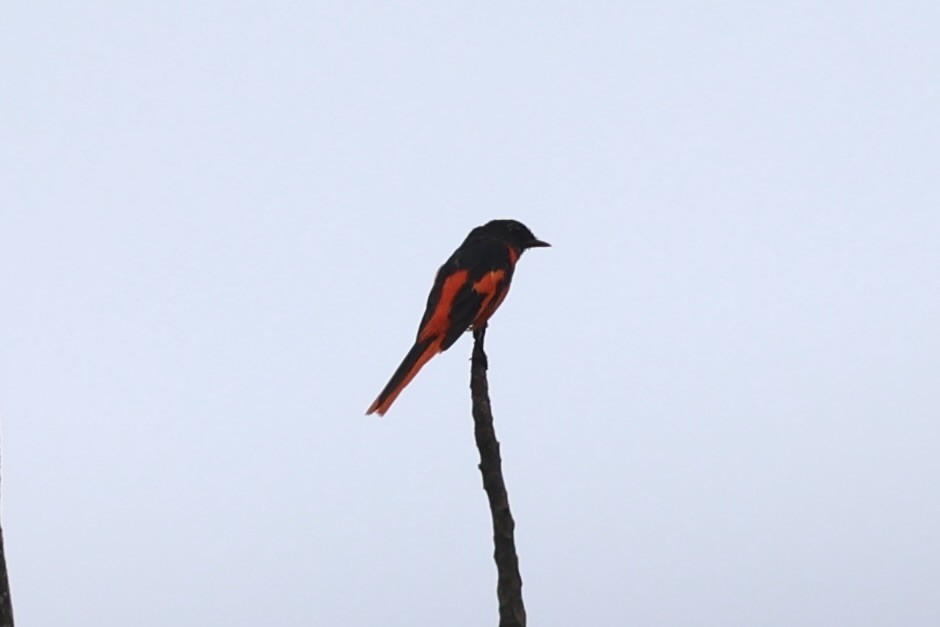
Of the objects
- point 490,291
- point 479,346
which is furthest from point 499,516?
point 490,291

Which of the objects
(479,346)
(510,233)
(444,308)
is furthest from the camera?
(510,233)

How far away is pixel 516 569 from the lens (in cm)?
604

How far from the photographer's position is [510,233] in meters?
10.7

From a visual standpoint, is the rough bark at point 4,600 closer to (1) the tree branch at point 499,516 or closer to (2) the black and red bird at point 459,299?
(1) the tree branch at point 499,516

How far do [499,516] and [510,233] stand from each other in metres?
4.83

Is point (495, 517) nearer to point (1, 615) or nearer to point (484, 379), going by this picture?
point (484, 379)

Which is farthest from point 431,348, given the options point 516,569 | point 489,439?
point 516,569

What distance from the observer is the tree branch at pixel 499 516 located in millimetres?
5949

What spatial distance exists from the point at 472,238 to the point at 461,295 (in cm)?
161

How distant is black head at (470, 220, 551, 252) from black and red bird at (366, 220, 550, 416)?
8.3 inches

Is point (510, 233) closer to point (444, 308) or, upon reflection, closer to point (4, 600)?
point (444, 308)

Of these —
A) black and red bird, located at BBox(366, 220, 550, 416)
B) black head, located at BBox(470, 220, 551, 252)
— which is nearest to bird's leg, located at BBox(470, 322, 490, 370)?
black and red bird, located at BBox(366, 220, 550, 416)

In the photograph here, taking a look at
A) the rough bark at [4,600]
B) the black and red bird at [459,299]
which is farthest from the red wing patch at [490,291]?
the rough bark at [4,600]

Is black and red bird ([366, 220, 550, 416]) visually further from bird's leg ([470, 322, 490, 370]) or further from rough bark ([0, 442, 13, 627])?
rough bark ([0, 442, 13, 627])
